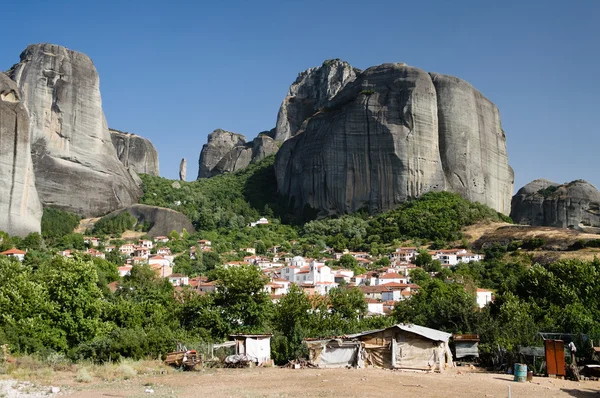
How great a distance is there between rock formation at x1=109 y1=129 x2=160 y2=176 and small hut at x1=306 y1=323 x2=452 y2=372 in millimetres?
96495

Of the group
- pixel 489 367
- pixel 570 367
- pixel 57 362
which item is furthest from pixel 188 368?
pixel 570 367

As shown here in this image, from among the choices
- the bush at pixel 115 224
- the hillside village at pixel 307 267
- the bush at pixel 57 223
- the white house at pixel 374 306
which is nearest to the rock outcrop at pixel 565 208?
the hillside village at pixel 307 267

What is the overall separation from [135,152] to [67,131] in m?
39.1

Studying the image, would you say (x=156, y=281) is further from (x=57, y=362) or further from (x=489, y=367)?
(x=489, y=367)

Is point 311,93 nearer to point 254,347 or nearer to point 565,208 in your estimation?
point 565,208

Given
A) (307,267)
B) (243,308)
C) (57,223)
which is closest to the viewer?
(243,308)

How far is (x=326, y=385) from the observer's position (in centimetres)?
1986

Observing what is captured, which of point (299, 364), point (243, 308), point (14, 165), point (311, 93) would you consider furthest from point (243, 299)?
point (311, 93)

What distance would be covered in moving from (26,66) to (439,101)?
52.9 metres

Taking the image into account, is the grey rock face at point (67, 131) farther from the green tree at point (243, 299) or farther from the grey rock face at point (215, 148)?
the grey rock face at point (215, 148)

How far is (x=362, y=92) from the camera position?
291 feet

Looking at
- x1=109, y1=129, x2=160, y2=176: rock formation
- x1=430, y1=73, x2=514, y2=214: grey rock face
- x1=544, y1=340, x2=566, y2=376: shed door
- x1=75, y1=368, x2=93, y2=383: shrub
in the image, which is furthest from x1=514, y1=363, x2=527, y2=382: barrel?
x1=109, y1=129, x2=160, y2=176: rock formation

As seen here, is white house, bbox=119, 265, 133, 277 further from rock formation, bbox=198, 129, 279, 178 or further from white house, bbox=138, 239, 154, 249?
rock formation, bbox=198, 129, 279, 178

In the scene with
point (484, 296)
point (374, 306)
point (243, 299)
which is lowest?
point (374, 306)
